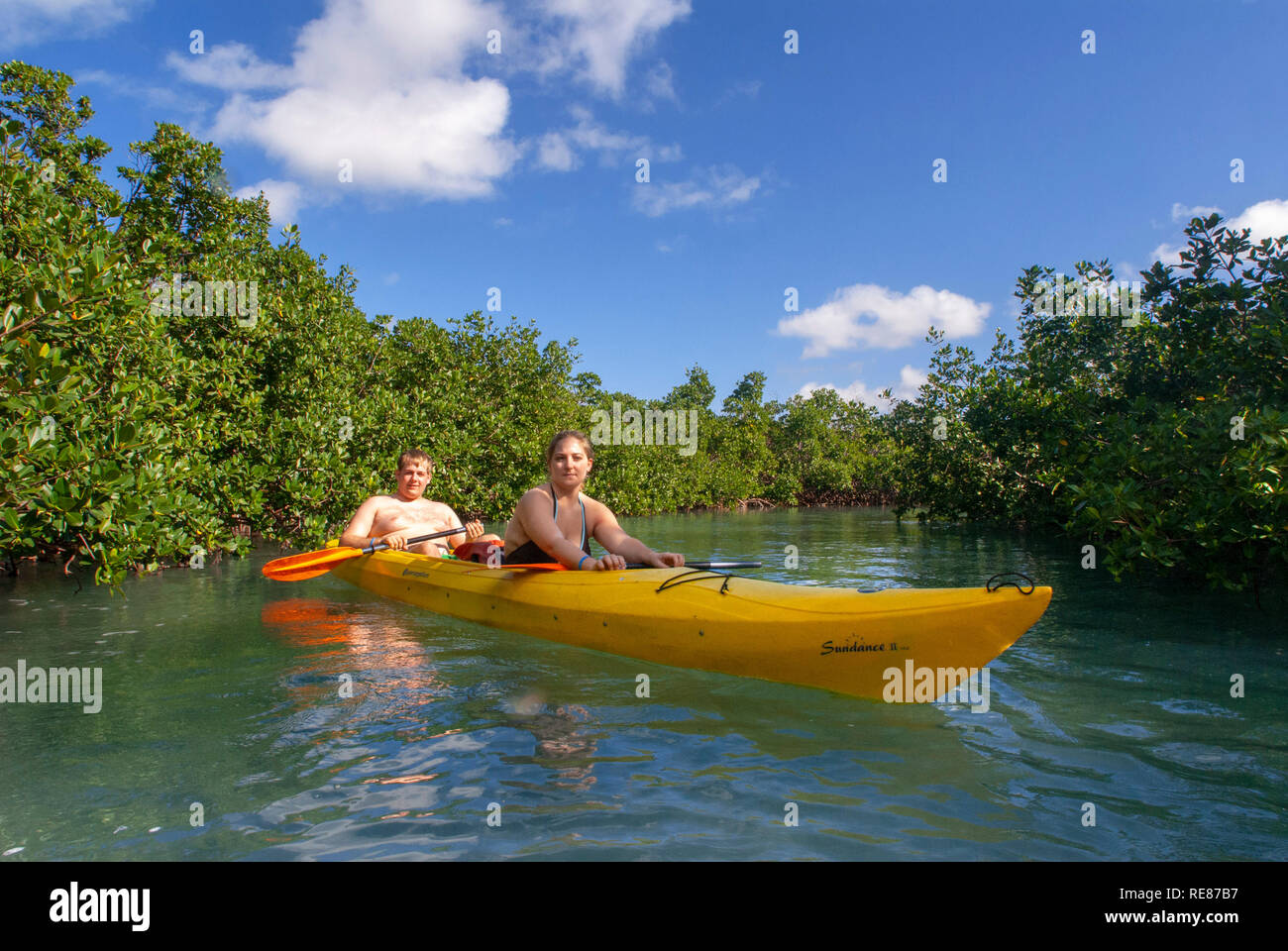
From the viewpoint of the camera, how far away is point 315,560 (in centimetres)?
728

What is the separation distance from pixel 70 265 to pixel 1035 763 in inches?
270

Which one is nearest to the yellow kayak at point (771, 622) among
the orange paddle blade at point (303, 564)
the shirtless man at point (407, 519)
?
the shirtless man at point (407, 519)

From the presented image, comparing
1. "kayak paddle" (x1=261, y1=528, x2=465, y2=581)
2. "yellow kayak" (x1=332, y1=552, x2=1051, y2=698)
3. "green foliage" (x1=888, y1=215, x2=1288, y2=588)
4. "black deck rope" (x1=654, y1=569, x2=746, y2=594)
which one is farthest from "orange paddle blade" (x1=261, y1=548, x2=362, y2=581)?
"green foliage" (x1=888, y1=215, x2=1288, y2=588)

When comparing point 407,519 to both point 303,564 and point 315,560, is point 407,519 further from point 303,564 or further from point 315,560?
point 303,564

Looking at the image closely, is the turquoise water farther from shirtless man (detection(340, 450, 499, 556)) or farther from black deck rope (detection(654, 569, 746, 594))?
shirtless man (detection(340, 450, 499, 556))

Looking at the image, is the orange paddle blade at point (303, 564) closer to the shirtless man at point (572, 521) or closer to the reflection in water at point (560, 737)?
the shirtless man at point (572, 521)

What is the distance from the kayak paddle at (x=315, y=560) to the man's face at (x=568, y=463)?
2642 millimetres

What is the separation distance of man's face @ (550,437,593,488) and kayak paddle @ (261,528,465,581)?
2.64m

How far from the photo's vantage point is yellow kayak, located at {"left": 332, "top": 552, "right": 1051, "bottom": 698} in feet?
11.2

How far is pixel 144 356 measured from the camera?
776cm

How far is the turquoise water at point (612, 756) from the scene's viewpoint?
2486 mm

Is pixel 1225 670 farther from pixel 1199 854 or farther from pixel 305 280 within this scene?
pixel 305 280

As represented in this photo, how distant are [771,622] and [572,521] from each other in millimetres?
1913
